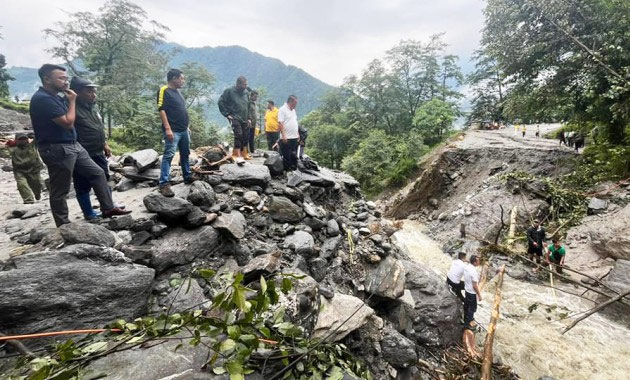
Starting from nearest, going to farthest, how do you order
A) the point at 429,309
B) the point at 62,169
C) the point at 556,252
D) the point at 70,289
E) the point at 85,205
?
the point at 70,289 < the point at 62,169 < the point at 85,205 < the point at 429,309 < the point at 556,252

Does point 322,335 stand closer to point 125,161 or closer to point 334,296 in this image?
point 334,296

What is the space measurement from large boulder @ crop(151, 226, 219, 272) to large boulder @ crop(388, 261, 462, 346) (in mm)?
3463

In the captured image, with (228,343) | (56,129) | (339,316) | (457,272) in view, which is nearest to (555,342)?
(457,272)

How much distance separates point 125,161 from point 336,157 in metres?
24.4

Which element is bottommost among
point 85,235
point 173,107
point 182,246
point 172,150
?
point 182,246

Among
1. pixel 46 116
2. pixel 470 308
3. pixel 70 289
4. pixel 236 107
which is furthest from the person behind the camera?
pixel 236 107

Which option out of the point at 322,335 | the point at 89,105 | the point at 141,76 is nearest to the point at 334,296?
the point at 322,335

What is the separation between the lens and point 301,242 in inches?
188

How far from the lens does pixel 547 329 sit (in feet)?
22.3

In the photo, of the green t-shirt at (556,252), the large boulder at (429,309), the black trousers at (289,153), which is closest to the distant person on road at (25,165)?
the black trousers at (289,153)

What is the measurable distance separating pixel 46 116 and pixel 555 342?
10249 millimetres

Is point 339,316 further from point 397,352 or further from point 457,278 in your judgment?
point 457,278

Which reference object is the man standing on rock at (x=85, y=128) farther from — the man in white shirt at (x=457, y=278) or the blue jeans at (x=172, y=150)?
the man in white shirt at (x=457, y=278)

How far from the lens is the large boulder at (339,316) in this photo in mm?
3286
